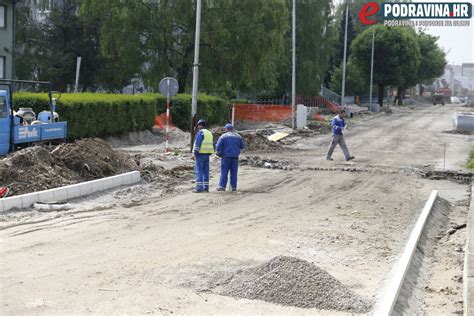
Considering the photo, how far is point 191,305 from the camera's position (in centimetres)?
680

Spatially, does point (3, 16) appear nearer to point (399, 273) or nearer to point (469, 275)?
point (399, 273)

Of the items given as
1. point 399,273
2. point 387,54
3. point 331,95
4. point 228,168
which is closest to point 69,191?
point 228,168

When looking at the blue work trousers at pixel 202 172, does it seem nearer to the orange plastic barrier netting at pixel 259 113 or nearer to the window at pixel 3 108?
the window at pixel 3 108

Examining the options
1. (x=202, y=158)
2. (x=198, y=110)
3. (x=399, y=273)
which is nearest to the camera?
(x=399, y=273)

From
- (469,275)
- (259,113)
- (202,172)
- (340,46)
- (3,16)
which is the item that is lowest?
(469,275)

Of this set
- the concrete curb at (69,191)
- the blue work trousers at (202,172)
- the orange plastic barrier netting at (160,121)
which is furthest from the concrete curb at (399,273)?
the orange plastic barrier netting at (160,121)

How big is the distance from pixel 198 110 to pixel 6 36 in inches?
594

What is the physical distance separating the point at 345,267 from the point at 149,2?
35.5 metres

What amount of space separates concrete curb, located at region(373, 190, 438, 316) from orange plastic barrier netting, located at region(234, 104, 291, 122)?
108 feet

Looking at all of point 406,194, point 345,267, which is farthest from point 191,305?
point 406,194

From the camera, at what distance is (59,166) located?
1462cm

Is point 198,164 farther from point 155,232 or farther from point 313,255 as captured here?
point 313,255

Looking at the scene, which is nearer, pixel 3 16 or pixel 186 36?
pixel 186 36

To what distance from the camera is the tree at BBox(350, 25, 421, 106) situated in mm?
80375
